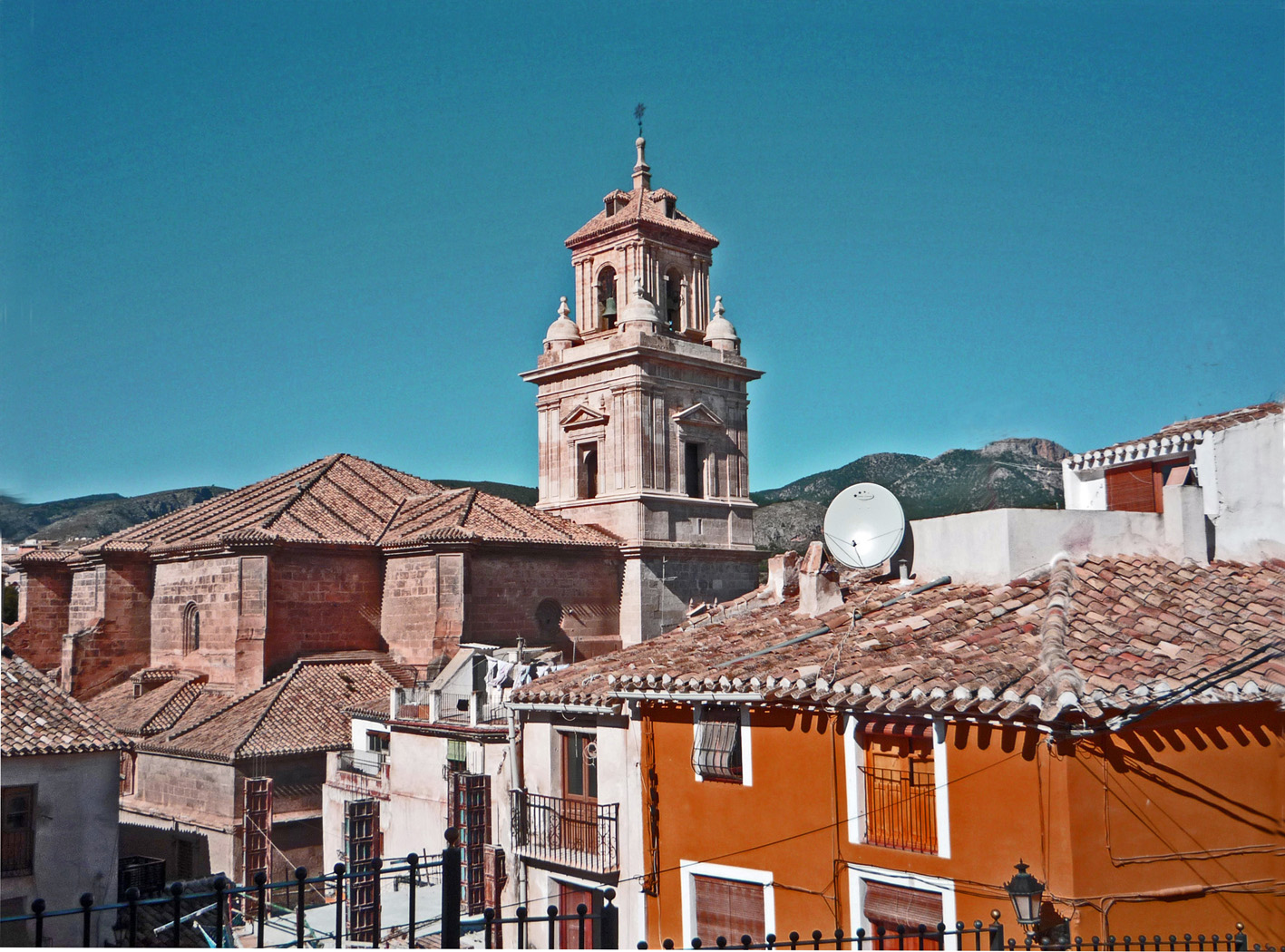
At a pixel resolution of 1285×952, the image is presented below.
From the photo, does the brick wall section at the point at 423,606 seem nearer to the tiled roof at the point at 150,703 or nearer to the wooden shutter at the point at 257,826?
the tiled roof at the point at 150,703

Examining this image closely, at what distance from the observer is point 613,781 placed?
12227 millimetres

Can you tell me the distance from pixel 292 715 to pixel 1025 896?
19364 millimetres

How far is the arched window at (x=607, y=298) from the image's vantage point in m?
30.9

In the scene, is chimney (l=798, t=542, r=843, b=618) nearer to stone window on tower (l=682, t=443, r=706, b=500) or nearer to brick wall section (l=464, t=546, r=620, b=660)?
brick wall section (l=464, t=546, r=620, b=660)

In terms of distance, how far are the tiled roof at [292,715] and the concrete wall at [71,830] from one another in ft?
16.9

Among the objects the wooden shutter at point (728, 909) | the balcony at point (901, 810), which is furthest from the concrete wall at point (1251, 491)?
the wooden shutter at point (728, 909)

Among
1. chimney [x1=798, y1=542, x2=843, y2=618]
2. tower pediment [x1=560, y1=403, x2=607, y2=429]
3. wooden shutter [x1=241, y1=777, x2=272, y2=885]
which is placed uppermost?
tower pediment [x1=560, y1=403, x2=607, y2=429]

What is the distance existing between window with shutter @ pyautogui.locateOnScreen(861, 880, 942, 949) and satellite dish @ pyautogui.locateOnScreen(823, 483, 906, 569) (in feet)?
11.2

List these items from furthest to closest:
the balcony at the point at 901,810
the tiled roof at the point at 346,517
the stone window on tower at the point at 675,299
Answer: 1. the stone window on tower at the point at 675,299
2. the tiled roof at the point at 346,517
3. the balcony at the point at 901,810

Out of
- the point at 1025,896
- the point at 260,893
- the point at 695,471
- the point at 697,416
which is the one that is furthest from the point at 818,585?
the point at 695,471

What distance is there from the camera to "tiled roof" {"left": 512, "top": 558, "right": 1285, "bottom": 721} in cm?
792

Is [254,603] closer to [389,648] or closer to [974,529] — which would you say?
[389,648]

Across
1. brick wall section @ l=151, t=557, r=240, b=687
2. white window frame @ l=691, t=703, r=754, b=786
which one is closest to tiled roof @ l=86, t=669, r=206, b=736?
brick wall section @ l=151, t=557, r=240, b=687

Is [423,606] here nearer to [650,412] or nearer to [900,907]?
[650,412]
